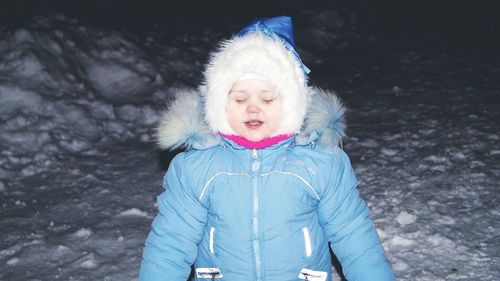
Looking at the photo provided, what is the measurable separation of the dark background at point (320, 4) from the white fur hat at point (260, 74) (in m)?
5.47

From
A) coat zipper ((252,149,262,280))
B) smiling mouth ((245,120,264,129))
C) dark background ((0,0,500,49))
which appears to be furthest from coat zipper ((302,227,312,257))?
dark background ((0,0,500,49))

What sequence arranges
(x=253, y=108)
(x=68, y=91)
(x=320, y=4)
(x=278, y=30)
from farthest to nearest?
(x=320, y=4) < (x=68, y=91) < (x=278, y=30) < (x=253, y=108)

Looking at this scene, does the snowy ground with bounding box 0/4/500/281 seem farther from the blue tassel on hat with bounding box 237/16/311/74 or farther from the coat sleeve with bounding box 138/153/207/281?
the blue tassel on hat with bounding box 237/16/311/74

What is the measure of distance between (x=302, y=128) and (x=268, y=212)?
454 mm

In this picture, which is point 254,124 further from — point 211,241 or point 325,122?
point 211,241

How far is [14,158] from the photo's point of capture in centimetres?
447

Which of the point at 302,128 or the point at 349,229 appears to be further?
the point at 302,128

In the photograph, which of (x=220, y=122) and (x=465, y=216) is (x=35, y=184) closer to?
(x=220, y=122)

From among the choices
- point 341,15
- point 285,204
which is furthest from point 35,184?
point 341,15

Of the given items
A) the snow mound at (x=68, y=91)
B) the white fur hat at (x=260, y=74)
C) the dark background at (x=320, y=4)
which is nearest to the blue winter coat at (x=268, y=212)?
the white fur hat at (x=260, y=74)

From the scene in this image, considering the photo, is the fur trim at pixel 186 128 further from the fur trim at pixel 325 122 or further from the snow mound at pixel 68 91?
the snow mound at pixel 68 91

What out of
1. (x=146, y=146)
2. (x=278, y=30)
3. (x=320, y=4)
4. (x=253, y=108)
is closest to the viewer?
(x=253, y=108)

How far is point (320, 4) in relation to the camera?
9.97 metres

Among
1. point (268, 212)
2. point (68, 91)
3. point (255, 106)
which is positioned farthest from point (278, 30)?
point (68, 91)
